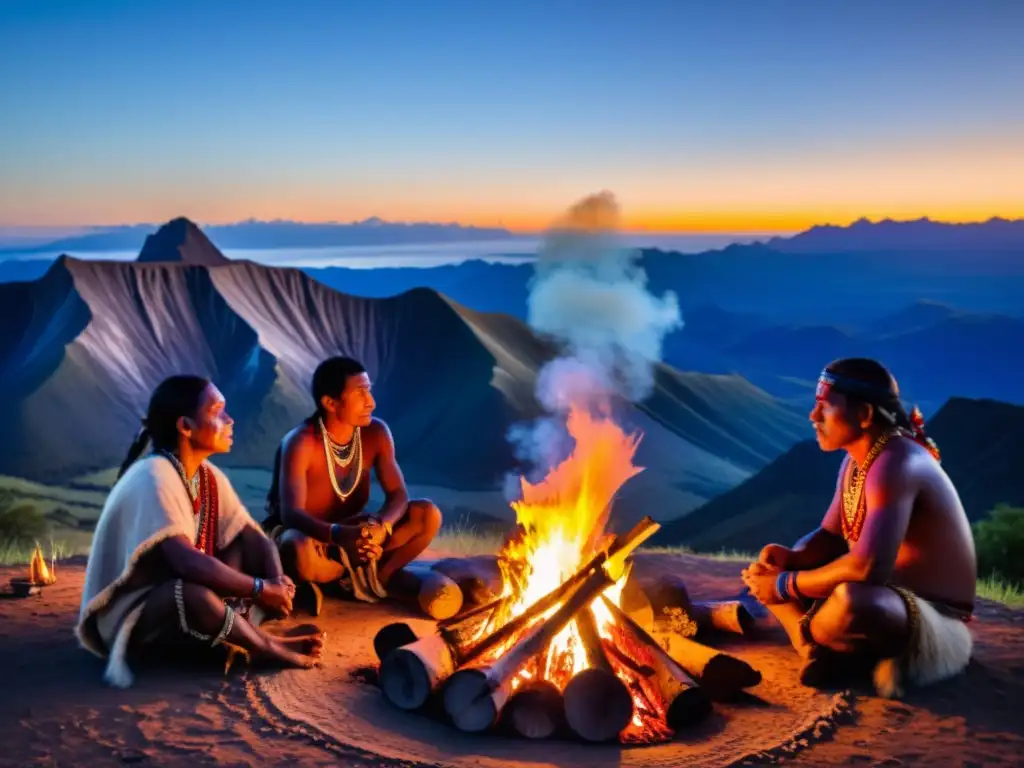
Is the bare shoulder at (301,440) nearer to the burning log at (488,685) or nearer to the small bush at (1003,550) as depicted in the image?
the burning log at (488,685)

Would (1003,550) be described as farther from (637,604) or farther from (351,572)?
(351,572)

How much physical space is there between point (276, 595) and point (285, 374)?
2390cm

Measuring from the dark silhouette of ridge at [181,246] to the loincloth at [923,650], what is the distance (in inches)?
A: 1241

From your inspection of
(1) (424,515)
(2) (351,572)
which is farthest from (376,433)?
(2) (351,572)

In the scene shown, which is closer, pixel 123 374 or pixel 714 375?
pixel 123 374

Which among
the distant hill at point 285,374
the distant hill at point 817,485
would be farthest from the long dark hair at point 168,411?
the distant hill at point 285,374

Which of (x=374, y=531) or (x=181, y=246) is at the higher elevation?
(x=181, y=246)

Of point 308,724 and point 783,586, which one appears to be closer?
point 308,724

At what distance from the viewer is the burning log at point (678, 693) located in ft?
16.1

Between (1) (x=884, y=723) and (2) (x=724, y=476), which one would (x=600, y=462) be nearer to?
(1) (x=884, y=723)

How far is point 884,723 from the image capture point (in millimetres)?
4945

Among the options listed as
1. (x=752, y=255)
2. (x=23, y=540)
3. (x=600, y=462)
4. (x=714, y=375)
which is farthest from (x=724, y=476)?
(x=600, y=462)

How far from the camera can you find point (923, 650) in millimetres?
5270

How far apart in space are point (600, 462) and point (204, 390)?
2.24m
